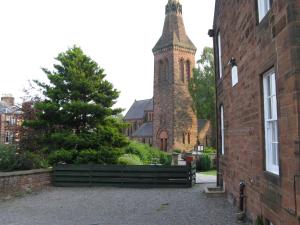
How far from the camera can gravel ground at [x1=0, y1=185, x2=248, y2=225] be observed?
8.69m

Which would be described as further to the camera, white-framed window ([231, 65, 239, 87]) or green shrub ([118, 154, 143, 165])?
green shrub ([118, 154, 143, 165])

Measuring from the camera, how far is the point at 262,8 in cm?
692

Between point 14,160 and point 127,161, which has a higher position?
point 14,160

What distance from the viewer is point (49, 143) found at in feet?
55.6

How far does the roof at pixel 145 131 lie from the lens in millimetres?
70688

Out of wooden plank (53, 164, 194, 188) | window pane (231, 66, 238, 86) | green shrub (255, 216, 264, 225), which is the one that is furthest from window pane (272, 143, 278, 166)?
wooden plank (53, 164, 194, 188)

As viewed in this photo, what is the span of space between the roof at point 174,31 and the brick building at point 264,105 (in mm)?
51137

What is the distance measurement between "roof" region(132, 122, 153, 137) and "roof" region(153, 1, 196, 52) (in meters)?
16.8

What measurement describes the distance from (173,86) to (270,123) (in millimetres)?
53639

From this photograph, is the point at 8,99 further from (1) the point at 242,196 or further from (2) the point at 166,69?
(1) the point at 242,196

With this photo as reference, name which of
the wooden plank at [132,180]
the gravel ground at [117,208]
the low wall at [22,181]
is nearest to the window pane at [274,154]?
the gravel ground at [117,208]

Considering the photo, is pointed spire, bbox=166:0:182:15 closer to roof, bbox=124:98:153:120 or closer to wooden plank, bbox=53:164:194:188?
roof, bbox=124:98:153:120

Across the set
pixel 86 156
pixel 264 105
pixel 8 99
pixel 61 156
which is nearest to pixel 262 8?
pixel 264 105

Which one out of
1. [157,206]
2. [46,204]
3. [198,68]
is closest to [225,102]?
[157,206]
